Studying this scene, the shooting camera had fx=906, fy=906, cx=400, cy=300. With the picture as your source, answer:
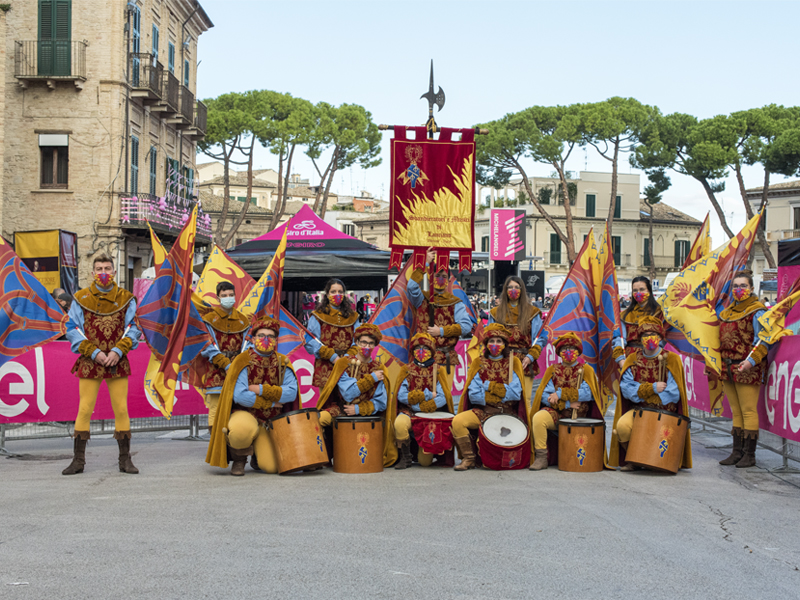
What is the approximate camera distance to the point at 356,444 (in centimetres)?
865

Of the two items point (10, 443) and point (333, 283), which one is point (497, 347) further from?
point (10, 443)

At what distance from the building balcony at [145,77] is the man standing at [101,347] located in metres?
22.5

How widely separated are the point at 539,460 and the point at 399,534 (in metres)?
3.12

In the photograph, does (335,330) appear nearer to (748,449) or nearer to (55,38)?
(748,449)

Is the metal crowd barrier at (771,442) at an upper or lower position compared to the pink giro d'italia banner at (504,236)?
lower

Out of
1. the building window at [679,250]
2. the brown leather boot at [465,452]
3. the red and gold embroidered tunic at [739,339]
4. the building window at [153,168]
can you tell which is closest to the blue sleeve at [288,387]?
the brown leather boot at [465,452]

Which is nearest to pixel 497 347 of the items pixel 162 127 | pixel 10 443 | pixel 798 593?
pixel 798 593

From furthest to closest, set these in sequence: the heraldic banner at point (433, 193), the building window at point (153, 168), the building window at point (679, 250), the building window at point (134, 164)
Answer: the building window at point (679, 250) → the building window at point (153, 168) → the building window at point (134, 164) → the heraldic banner at point (433, 193)

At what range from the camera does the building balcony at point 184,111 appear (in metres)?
33.8

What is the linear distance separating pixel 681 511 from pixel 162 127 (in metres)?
29.6

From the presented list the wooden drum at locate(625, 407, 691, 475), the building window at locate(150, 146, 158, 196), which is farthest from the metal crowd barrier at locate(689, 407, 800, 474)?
the building window at locate(150, 146, 158, 196)

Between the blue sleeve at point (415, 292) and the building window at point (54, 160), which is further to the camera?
the building window at point (54, 160)

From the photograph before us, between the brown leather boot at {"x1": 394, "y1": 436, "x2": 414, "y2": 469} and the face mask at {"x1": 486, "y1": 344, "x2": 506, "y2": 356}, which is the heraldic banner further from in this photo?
the brown leather boot at {"x1": 394, "y1": 436, "x2": 414, "y2": 469}

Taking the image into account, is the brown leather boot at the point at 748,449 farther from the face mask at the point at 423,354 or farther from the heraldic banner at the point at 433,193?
the heraldic banner at the point at 433,193
